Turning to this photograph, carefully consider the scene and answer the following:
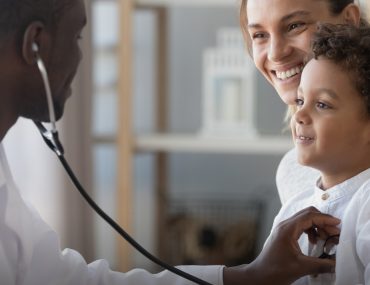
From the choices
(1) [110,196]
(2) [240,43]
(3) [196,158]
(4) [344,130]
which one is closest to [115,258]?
(1) [110,196]

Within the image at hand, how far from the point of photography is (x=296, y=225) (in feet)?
2.86

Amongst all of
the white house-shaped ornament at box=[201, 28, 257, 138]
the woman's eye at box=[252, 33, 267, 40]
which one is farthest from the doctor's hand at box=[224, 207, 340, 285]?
the white house-shaped ornament at box=[201, 28, 257, 138]

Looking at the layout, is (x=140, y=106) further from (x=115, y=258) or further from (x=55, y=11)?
(x=55, y=11)

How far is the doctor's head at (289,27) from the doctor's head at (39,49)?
1.31 feet

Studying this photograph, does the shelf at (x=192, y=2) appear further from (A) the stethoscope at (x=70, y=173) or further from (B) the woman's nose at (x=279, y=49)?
(A) the stethoscope at (x=70, y=173)

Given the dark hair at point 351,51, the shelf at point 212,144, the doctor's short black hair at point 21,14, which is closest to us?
the doctor's short black hair at point 21,14

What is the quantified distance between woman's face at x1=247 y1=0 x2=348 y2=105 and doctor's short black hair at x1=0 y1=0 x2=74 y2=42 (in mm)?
449

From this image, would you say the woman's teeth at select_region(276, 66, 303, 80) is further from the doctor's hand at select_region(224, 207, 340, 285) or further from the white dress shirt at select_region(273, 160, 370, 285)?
the doctor's hand at select_region(224, 207, 340, 285)

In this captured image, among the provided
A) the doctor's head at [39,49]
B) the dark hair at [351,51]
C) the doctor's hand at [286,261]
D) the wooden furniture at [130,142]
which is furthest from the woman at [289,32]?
the wooden furniture at [130,142]

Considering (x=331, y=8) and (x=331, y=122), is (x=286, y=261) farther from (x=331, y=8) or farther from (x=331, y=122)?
(x=331, y=8)

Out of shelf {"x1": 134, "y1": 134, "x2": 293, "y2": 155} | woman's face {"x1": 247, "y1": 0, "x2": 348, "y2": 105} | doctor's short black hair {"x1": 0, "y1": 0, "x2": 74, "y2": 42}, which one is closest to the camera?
doctor's short black hair {"x1": 0, "y1": 0, "x2": 74, "y2": 42}

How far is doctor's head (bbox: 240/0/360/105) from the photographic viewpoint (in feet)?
3.75

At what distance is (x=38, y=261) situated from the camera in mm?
852

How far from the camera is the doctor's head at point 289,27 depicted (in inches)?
44.9
